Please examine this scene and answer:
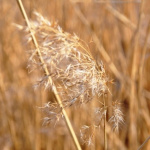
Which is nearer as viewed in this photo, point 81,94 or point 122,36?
point 81,94

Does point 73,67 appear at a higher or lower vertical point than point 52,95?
higher

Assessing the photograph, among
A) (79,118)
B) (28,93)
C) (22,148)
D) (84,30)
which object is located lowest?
(22,148)

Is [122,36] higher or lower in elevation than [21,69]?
higher

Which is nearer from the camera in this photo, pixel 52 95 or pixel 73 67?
pixel 73 67

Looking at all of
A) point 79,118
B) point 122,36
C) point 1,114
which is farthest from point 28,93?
point 122,36

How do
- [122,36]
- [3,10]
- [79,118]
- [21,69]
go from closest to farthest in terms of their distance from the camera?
[79,118]
[3,10]
[21,69]
[122,36]

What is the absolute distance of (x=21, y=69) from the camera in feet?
6.31

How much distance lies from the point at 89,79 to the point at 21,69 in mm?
1527

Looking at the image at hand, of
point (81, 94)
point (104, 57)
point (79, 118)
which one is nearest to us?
point (81, 94)

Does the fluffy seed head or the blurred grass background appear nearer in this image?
the fluffy seed head

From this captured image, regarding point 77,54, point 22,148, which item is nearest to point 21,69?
point 22,148

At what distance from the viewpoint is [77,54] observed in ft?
1.55

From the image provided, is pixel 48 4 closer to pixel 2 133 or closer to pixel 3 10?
pixel 3 10

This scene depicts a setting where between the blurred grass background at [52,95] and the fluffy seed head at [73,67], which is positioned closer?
the fluffy seed head at [73,67]
